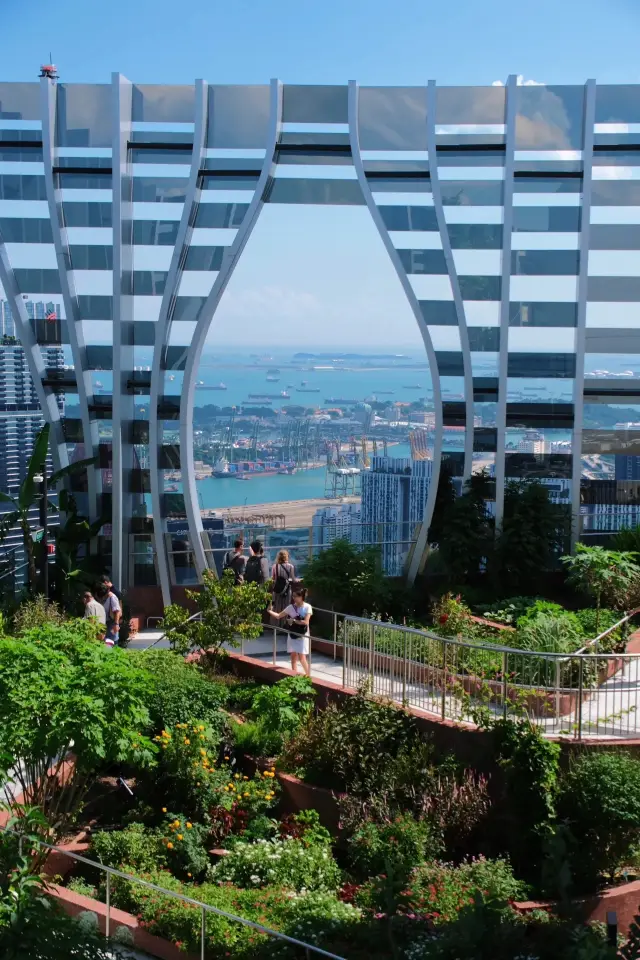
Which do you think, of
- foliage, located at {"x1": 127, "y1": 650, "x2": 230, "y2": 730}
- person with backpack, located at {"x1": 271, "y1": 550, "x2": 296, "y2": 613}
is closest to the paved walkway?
person with backpack, located at {"x1": 271, "y1": 550, "x2": 296, "y2": 613}

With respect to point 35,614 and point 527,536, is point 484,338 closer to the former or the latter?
point 527,536

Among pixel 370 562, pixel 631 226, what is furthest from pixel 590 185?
pixel 370 562

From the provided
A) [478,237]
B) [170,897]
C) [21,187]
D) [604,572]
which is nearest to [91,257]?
[21,187]

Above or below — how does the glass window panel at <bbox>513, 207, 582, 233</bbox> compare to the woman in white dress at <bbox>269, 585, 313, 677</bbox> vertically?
above

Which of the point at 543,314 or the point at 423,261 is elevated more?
the point at 423,261

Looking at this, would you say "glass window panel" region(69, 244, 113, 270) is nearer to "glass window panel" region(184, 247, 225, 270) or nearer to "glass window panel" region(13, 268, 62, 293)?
"glass window panel" region(13, 268, 62, 293)
